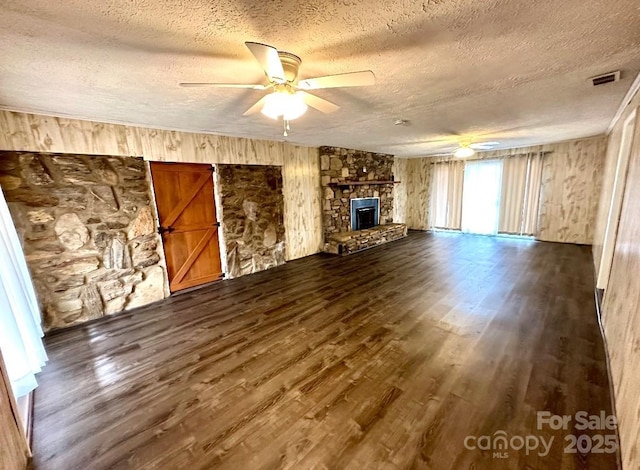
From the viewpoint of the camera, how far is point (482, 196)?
7234 millimetres

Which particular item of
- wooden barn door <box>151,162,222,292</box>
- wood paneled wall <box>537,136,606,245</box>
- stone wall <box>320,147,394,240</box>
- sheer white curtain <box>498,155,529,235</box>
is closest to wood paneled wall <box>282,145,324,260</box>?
stone wall <box>320,147,394,240</box>

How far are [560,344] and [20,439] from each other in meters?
4.10

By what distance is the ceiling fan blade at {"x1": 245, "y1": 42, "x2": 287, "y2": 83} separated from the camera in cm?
130

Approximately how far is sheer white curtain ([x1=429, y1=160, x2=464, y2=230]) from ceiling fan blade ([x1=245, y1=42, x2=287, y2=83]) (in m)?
7.36

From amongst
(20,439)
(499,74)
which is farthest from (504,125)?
(20,439)

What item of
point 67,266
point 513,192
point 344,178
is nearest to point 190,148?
point 67,266

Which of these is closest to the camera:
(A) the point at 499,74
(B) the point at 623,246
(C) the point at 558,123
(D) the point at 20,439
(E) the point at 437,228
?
(D) the point at 20,439

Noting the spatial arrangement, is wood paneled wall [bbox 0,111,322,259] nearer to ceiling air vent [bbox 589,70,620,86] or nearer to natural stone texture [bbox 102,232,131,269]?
natural stone texture [bbox 102,232,131,269]

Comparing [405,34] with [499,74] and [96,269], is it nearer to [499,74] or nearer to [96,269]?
[499,74]

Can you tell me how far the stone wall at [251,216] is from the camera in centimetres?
443

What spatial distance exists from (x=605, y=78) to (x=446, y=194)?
19.3 ft

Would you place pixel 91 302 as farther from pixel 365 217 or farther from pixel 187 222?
pixel 365 217

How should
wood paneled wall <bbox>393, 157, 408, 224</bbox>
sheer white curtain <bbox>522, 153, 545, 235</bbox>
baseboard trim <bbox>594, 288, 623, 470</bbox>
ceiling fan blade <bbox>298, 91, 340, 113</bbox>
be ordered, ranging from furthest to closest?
wood paneled wall <bbox>393, 157, 408, 224</bbox>, sheer white curtain <bbox>522, 153, 545, 235</bbox>, ceiling fan blade <bbox>298, 91, 340, 113</bbox>, baseboard trim <bbox>594, 288, 623, 470</bbox>

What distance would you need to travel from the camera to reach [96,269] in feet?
10.7
